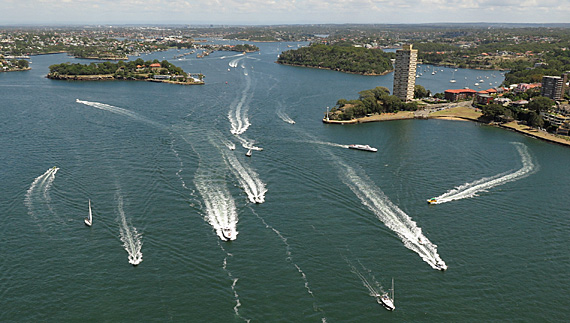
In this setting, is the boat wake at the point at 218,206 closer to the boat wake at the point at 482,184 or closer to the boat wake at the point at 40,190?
the boat wake at the point at 40,190

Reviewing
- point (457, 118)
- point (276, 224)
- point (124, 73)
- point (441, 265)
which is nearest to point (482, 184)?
point (441, 265)

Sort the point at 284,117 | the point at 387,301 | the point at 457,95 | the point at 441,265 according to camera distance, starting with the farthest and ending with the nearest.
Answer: the point at 457,95 → the point at 284,117 → the point at 441,265 → the point at 387,301

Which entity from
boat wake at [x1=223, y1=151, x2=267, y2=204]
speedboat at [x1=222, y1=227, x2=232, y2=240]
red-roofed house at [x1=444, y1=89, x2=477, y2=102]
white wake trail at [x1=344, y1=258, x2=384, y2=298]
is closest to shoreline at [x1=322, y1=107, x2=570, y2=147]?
red-roofed house at [x1=444, y1=89, x2=477, y2=102]

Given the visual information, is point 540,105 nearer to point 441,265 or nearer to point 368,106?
point 368,106

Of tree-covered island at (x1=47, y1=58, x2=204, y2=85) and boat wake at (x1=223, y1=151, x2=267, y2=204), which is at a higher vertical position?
tree-covered island at (x1=47, y1=58, x2=204, y2=85)

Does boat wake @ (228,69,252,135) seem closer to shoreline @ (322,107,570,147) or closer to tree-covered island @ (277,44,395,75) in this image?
shoreline @ (322,107,570,147)

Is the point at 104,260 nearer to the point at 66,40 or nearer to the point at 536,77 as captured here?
the point at 536,77
